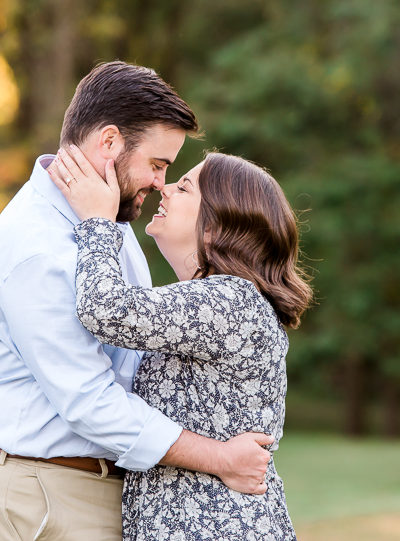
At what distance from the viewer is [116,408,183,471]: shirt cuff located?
8.05ft

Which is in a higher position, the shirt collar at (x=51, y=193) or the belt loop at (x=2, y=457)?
the shirt collar at (x=51, y=193)

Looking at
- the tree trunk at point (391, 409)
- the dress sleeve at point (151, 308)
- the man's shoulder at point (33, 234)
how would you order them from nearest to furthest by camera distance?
the dress sleeve at point (151, 308) < the man's shoulder at point (33, 234) < the tree trunk at point (391, 409)

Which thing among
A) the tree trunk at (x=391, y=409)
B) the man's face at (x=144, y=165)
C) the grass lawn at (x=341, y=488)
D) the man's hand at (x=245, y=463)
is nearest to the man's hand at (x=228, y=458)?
the man's hand at (x=245, y=463)

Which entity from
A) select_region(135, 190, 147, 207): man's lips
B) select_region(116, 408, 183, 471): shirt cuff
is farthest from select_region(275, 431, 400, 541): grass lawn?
select_region(116, 408, 183, 471): shirt cuff

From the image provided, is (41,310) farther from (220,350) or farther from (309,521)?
(309,521)

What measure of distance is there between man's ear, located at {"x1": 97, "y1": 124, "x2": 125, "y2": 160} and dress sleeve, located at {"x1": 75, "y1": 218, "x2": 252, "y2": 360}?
0.32 m

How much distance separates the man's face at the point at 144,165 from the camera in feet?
9.41

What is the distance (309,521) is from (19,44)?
11642mm

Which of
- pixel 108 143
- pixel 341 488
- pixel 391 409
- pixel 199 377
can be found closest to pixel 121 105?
pixel 108 143

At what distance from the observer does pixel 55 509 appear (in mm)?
2602

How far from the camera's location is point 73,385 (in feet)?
7.95

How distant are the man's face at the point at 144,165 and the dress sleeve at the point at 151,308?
0.33 m

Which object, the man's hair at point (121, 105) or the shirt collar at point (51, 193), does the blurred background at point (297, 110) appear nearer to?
the man's hair at point (121, 105)

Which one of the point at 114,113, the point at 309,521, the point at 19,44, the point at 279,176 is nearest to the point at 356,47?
the point at 279,176
